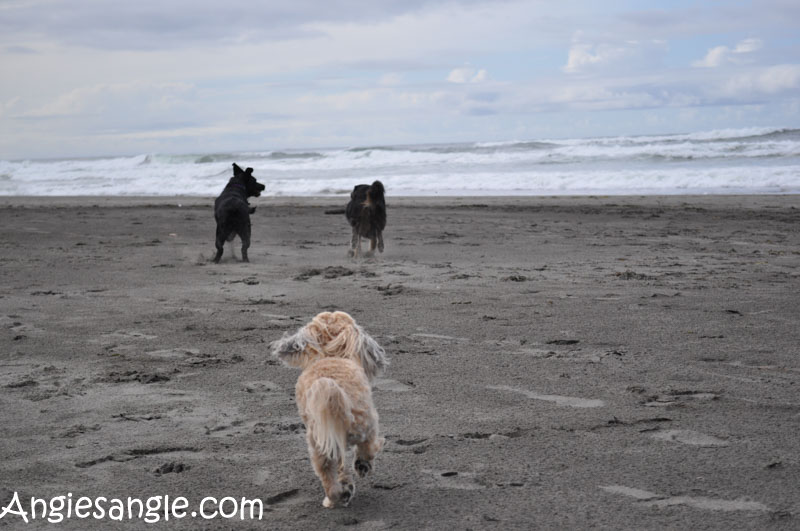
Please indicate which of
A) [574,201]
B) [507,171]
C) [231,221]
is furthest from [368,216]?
[507,171]

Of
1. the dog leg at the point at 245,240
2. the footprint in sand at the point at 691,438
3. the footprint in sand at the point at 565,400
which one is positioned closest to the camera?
the footprint in sand at the point at 691,438

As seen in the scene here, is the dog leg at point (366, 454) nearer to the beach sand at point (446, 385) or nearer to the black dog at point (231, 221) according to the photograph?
the beach sand at point (446, 385)

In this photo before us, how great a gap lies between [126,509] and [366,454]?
103 centimetres

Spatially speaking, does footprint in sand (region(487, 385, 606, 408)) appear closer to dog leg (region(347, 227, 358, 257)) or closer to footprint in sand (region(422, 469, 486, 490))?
footprint in sand (region(422, 469, 486, 490))

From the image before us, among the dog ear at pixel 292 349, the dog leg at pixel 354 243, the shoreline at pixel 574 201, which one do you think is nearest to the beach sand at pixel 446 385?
the dog leg at pixel 354 243

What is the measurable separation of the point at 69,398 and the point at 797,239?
1031 cm

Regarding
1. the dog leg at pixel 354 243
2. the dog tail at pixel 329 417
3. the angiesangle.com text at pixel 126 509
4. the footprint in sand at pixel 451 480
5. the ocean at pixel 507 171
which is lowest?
the angiesangle.com text at pixel 126 509

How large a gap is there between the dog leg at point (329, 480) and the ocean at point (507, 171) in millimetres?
19274

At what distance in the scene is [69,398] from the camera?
15.3ft

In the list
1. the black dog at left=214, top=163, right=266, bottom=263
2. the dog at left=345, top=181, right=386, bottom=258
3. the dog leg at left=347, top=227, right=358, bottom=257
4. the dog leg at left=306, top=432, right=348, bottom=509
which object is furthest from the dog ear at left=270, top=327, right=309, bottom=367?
the dog leg at left=347, top=227, right=358, bottom=257

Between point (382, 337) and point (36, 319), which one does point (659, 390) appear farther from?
→ point (36, 319)

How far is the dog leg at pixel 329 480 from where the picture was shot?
311cm

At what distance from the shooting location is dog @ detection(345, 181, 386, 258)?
1081cm

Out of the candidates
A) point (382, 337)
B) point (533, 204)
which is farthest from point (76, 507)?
point (533, 204)
